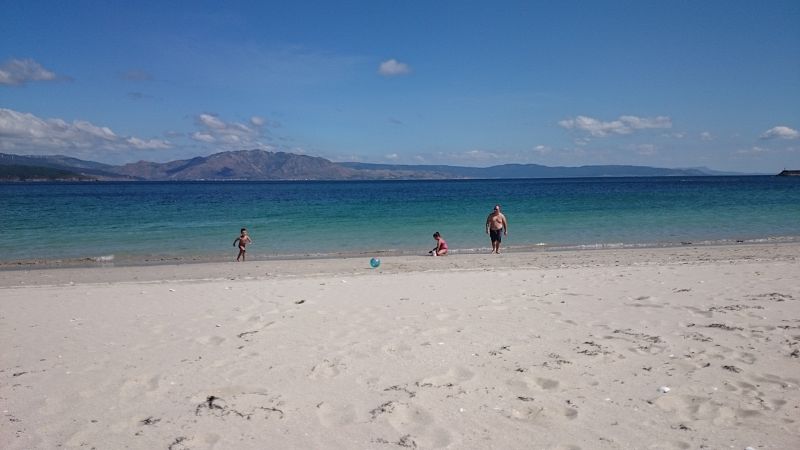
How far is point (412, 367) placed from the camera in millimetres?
5320

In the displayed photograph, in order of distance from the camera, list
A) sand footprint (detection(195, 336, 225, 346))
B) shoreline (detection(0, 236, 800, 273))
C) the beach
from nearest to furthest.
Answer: the beach < sand footprint (detection(195, 336, 225, 346)) < shoreline (detection(0, 236, 800, 273))

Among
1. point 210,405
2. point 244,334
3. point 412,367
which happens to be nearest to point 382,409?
point 412,367

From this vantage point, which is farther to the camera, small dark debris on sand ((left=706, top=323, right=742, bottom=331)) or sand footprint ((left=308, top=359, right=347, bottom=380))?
small dark debris on sand ((left=706, top=323, right=742, bottom=331))

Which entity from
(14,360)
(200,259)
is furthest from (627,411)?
(200,259)

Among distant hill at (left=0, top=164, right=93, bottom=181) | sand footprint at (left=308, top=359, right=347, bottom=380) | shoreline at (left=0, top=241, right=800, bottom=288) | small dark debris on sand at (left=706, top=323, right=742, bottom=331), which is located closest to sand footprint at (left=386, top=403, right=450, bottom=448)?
sand footprint at (left=308, top=359, right=347, bottom=380)

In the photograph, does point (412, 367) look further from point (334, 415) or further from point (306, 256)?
point (306, 256)

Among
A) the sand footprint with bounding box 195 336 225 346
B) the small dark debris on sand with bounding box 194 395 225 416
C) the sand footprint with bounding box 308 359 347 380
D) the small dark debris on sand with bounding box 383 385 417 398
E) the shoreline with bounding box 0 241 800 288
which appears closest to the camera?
the small dark debris on sand with bounding box 194 395 225 416

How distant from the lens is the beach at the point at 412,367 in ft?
13.0

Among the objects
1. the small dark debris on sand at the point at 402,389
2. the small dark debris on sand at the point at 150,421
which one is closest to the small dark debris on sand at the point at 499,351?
the small dark debris on sand at the point at 402,389

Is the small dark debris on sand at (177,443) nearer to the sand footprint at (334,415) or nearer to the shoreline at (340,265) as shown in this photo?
the sand footprint at (334,415)

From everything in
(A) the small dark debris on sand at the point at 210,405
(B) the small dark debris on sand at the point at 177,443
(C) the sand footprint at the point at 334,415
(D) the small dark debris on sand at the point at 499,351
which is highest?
(D) the small dark debris on sand at the point at 499,351

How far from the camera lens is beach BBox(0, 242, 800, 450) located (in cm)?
397

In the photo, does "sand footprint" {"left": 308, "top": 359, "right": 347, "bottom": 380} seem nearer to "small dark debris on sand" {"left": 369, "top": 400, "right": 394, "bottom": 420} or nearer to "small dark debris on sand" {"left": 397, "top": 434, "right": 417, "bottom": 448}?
"small dark debris on sand" {"left": 369, "top": 400, "right": 394, "bottom": 420}

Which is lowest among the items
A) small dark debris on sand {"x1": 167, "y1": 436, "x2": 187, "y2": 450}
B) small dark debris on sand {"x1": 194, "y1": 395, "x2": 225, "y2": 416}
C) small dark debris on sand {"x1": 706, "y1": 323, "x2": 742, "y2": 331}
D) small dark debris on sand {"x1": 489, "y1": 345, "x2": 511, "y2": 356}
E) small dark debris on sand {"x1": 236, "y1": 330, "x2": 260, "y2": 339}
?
small dark debris on sand {"x1": 236, "y1": 330, "x2": 260, "y2": 339}
